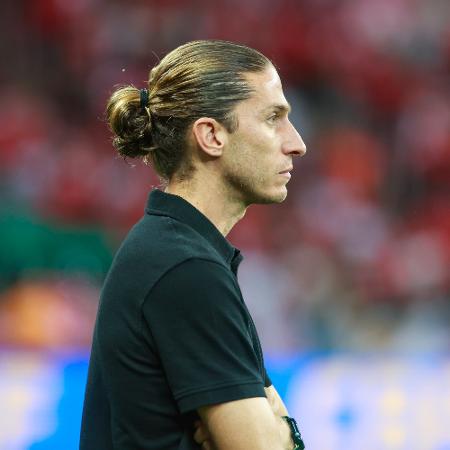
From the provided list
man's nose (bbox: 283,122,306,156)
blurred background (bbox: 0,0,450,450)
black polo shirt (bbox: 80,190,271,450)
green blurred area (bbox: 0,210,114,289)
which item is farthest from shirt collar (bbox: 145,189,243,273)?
green blurred area (bbox: 0,210,114,289)

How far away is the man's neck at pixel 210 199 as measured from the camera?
74.5 inches

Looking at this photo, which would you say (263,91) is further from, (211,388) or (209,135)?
(211,388)

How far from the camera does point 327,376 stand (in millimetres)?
4352

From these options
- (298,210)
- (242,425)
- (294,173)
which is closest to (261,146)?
(242,425)

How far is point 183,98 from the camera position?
189cm

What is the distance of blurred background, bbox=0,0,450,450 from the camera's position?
4004 mm

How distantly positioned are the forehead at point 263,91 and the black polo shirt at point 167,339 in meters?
0.25

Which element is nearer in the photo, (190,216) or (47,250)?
(190,216)

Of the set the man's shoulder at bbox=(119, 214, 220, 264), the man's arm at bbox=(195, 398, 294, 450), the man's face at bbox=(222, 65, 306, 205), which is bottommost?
the man's arm at bbox=(195, 398, 294, 450)

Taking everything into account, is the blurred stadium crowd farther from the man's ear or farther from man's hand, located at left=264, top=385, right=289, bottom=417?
the man's ear

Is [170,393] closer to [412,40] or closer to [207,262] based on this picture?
[207,262]

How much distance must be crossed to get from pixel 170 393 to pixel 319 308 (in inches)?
183

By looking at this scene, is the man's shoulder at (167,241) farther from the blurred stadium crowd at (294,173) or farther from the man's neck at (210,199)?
the blurred stadium crowd at (294,173)

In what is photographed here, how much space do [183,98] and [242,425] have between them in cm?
63
